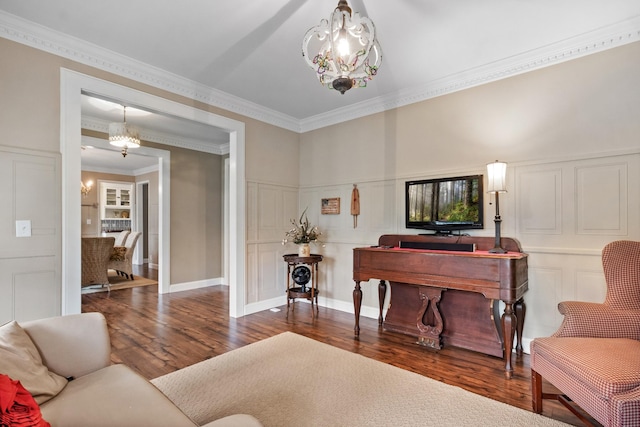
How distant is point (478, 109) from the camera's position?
131 inches

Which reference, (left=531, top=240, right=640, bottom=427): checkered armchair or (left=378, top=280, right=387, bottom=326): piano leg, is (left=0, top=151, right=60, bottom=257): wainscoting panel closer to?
(left=378, top=280, right=387, bottom=326): piano leg

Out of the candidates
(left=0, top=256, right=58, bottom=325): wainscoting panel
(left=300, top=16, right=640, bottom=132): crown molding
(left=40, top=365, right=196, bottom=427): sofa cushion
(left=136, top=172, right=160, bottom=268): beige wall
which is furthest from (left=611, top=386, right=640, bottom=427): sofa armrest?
(left=136, top=172, right=160, bottom=268): beige wall

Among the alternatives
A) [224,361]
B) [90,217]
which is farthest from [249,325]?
[90,217]

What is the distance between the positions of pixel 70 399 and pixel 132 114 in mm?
4170

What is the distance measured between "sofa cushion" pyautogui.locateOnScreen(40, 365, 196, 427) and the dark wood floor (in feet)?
3.70

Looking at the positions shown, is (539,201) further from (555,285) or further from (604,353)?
(604,353)

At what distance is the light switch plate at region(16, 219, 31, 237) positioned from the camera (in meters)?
2.50

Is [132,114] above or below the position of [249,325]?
above

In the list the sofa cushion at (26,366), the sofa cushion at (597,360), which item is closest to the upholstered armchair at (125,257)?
the sofa cushion at (26,366)

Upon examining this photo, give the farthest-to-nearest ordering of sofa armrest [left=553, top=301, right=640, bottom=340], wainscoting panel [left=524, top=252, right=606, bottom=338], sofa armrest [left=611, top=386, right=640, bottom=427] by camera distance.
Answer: wainscoting panel [left=524, top=252, right=606, bottom=338], sofa armrest [left=553, top=301, right=640, bottom=340], sofa armrest [left=611, top=386, right=640, bottom=427]

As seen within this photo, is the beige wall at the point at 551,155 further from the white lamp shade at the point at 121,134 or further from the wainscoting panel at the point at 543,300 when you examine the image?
the white lamp shade at the point at 121,134

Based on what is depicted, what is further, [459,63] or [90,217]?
[90,217]

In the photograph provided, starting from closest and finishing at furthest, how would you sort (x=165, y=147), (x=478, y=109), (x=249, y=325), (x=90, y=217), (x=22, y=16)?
(x=22, y=16) → (x=478, y=109) → (x=249, y=325) → (x=165, y=147) → (x=90, y=217)

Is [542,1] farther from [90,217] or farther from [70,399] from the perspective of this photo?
[90,217]
